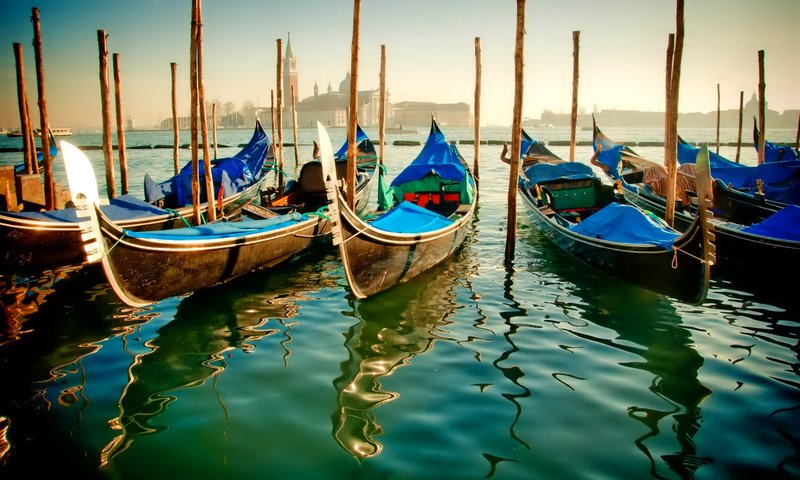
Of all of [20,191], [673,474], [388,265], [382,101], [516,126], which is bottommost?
[673,474]

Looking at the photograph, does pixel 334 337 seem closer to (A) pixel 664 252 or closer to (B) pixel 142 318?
(B) pixel 142 318

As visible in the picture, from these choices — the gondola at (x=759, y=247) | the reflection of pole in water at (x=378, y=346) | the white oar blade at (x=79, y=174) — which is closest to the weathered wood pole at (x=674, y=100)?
the gondola at (x=759, y=247)

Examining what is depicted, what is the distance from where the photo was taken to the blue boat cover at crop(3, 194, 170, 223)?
615 cm

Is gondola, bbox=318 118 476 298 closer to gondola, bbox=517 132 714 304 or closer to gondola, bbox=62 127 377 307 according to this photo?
gondola, bbox=62 127 377 307

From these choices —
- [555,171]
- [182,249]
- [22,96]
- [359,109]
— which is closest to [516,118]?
[555,171]

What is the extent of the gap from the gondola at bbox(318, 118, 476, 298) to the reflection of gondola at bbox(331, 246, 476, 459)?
0.82 feet

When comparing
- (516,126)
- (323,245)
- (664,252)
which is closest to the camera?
(664,252)

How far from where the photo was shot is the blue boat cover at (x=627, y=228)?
5.20 metres

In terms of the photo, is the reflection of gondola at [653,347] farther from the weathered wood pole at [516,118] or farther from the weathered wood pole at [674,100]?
the weathered wood pole at [674,100]

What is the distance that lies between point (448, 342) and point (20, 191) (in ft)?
30.8

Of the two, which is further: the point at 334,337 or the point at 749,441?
the point at 334,337

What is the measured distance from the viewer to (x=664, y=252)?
480 cm

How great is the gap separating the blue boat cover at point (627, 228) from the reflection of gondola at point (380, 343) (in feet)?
5.95

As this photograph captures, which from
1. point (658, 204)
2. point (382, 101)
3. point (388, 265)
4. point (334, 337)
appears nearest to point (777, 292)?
point (658, 204)
